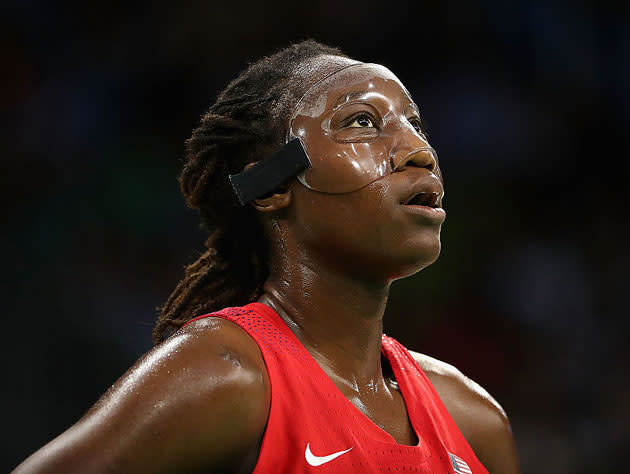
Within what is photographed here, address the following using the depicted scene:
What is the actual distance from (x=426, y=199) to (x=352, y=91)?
1.36ft

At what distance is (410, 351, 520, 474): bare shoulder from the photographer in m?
2.40

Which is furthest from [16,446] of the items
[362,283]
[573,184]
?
[573,184]

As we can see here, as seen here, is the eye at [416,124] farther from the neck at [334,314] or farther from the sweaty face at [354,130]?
the neck at [334,314]

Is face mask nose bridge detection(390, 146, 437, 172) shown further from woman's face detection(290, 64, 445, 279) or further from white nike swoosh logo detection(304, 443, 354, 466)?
white nike swoosh logo detection(304, 443, 354, 466)

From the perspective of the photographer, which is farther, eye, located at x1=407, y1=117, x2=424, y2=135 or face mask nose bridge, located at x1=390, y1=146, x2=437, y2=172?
eye, located at x1=407, y1=117, x2=424, y2=135

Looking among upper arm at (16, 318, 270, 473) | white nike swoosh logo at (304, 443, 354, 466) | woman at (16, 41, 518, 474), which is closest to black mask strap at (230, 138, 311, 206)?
woman at (16, 41, 518, 474)

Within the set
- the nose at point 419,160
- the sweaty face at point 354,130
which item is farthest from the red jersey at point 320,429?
the nose at point 419,160

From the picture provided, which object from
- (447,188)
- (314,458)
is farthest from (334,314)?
(447,188)

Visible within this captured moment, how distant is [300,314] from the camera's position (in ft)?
7.20

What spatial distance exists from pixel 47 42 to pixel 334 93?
3339 mm

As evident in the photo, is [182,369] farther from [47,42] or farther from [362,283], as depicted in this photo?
[47,42]

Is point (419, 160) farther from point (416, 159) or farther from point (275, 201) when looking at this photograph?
point (275, 201)

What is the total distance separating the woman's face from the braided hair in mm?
197

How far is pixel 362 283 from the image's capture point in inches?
86.2
